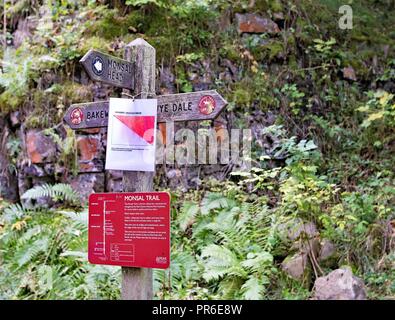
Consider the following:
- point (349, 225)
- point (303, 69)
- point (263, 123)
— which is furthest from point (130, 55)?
point (303, 69)

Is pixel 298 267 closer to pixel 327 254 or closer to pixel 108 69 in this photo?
pixel 327 254

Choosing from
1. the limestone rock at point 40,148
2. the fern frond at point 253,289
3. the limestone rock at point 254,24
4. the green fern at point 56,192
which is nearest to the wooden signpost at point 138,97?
the fern frond at point 253,289

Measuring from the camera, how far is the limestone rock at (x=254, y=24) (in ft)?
25.0

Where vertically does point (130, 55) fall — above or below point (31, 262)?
above

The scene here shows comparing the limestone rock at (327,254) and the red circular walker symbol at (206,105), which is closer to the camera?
the red circular walker symbol at (206,105)

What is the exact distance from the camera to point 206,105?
3.15 m

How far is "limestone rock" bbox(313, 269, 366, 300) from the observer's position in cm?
388

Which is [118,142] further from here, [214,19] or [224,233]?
[214,19]

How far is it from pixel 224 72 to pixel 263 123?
1.09 metres

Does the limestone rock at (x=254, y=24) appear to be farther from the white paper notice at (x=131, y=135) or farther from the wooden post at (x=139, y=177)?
the white paper notice at (x=131, y=135)

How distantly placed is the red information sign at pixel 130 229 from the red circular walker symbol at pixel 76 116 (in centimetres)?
69

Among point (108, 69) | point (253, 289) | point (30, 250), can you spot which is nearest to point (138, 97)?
point (108, 69)

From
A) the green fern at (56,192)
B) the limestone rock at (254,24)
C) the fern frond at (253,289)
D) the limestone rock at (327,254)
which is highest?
the limestone rock at (254,24)

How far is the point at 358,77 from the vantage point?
810 centimetres
